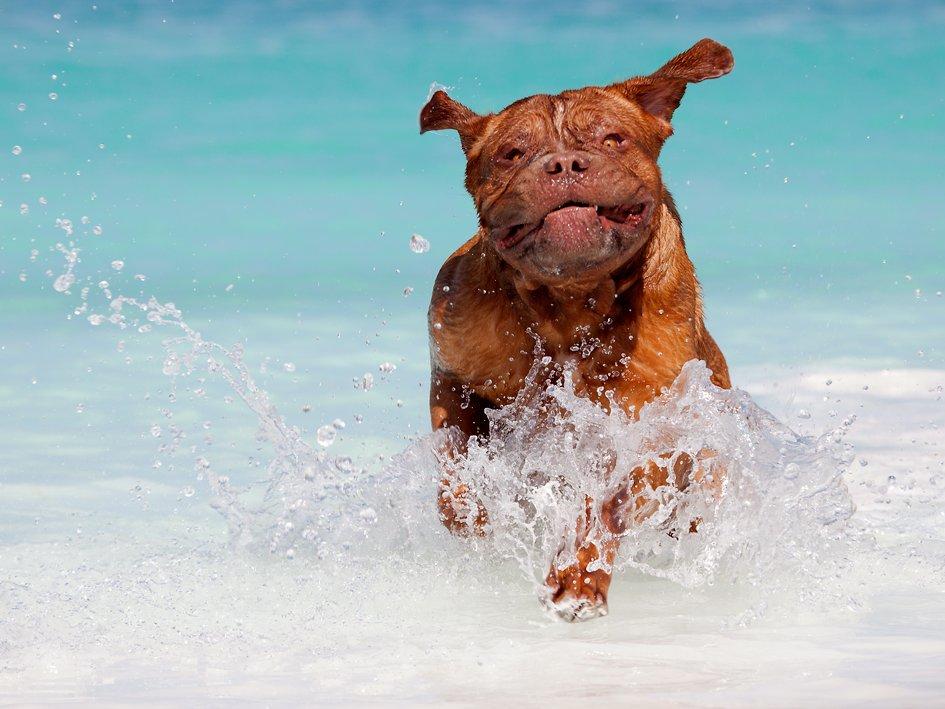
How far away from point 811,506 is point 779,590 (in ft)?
2.61

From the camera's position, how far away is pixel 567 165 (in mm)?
5070

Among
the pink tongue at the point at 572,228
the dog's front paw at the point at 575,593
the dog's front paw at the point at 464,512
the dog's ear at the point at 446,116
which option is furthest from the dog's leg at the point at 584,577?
the dog's ear at the point at 446,116

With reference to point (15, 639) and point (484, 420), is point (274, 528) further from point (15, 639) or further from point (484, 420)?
point (15, 639)

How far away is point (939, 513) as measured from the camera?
24.7 feet

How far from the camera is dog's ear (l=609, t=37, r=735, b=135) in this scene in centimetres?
577

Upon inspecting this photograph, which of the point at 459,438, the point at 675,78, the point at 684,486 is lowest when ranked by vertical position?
the point at 684,486

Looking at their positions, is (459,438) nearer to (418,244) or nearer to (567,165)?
(418,244)

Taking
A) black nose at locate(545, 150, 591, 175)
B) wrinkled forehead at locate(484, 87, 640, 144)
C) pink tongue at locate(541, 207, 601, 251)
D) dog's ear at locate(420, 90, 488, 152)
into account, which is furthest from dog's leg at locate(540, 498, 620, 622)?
dog's ear at locate(420, 90, 488, 152)

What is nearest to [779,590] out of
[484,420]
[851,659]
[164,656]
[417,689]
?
[851,659]

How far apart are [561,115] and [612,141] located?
25 cm

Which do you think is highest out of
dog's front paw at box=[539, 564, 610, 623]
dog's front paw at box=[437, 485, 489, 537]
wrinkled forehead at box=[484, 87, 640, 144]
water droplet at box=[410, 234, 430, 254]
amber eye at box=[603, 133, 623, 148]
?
wrinkled forehead at box=[484, 87, 640, 144]

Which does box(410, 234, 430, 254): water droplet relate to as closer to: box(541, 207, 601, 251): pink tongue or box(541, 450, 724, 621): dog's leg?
box(541, 207, 601, 251): pink tongue

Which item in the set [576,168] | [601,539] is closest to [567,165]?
[576,168]

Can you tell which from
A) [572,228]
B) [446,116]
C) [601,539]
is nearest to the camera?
[572,228]
